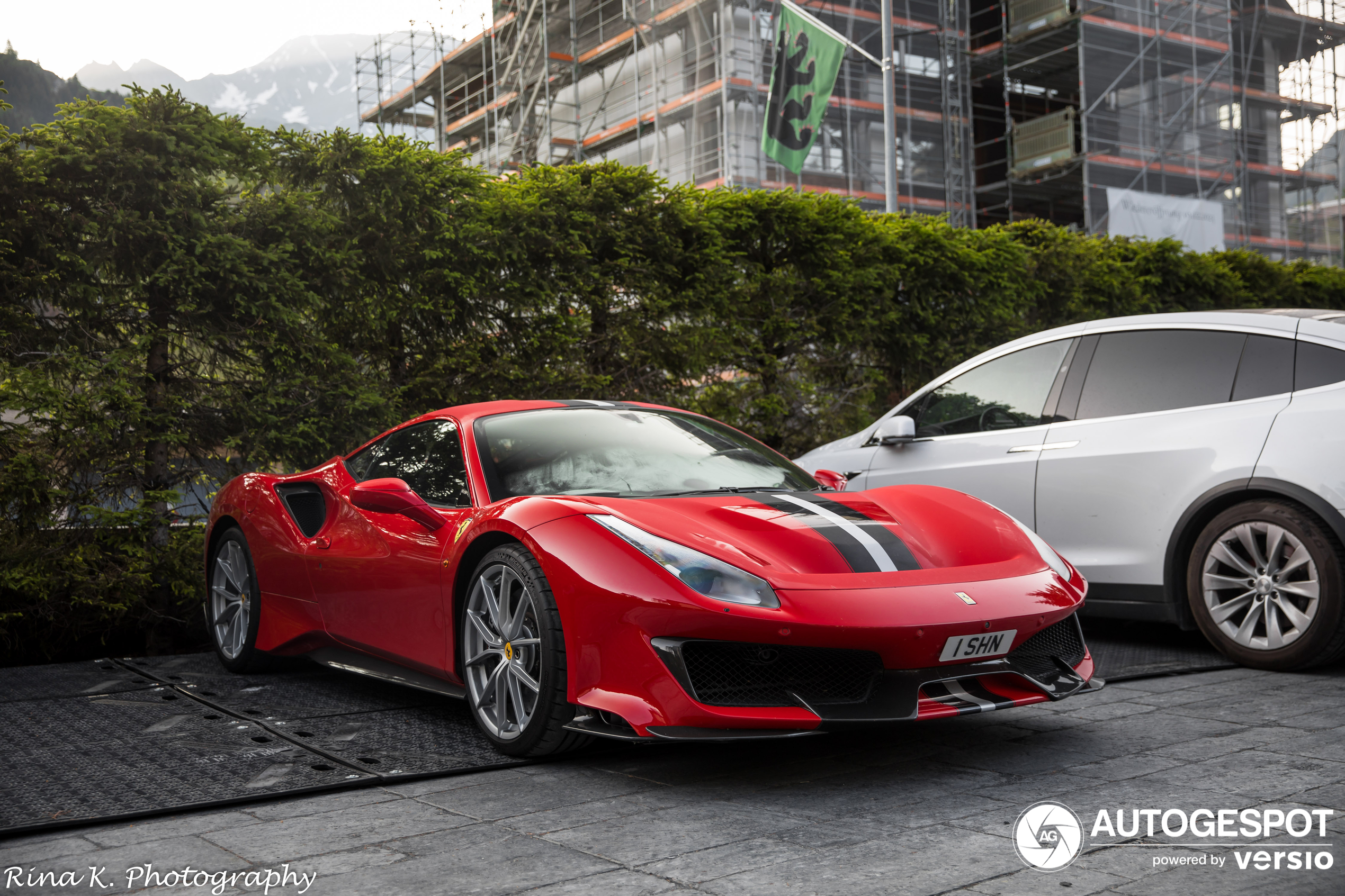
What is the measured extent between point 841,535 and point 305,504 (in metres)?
2.58

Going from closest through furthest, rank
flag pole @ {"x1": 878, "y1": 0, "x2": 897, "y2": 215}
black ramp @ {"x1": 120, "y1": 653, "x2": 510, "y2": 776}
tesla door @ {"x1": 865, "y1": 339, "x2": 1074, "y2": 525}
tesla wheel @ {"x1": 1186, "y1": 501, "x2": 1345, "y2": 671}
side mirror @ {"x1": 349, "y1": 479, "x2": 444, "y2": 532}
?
black ramp @ {"x1": 120, "y1": 653, "x2": 510, "y2": 776}
side mirror @ {"x1": 349, "y1": 479, "x2": 444, "y2": 532}
tesla wheel @ {"x1": 1186, "y1": 501, "x2": 1345, "y2": 671}
tesla door @ {"x1": 865, "y1": 339, "x2": 1074, "y2": 525}
flag pole @ {"x1": 878, "y1": 0, "x2": 897, "y2": 215}

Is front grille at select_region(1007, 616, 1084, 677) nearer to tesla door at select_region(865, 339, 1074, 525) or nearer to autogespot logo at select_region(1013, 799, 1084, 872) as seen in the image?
autogespot logo at select_region(1013, 799, 1084, 872)

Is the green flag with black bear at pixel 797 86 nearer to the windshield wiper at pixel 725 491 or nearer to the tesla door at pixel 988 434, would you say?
the tesla door at pixel 988 434

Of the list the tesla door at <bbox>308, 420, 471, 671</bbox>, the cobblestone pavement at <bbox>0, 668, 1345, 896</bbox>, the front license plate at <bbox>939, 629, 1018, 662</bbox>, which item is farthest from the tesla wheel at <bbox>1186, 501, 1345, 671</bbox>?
the tesla door at <bbox>308, 420, 471, 671</bbox>

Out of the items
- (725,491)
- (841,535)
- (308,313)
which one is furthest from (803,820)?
(308,313)

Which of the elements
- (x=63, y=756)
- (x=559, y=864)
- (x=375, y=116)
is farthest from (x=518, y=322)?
(x=375, y=116)

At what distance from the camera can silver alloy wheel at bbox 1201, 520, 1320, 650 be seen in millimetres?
4832

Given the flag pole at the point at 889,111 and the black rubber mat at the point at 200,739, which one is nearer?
the black rubber mat at the point at 200,739

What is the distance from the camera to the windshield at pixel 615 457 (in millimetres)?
4219

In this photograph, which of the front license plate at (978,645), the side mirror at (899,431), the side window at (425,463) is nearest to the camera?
the front license plate at (978,645)

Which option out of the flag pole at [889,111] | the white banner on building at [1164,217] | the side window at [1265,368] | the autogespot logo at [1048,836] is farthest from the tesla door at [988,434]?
the white banner on building at [1164,217]

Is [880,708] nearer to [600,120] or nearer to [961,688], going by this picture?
[961,688]

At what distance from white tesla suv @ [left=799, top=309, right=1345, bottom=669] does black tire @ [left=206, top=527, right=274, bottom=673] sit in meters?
3.28

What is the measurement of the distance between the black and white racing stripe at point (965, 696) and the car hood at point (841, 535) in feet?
0.99
